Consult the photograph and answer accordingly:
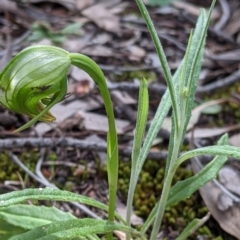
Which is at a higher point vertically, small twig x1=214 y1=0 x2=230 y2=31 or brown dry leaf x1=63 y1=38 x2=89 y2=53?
small twig x1=214 y1=0 x2=230 y2=31

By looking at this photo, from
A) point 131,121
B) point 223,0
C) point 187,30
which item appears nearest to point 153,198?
point 131,121

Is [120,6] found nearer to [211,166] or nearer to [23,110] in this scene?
[211,166]

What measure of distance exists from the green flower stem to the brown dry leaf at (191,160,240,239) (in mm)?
431

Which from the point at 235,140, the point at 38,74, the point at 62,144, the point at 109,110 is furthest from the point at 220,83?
the point at 38,74

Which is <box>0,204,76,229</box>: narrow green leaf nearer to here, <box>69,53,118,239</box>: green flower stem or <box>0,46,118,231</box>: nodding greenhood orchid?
<box>69,53,118,239</box>: green flower stem

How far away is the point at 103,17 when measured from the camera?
2998mm

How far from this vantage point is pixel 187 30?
9.86 ft

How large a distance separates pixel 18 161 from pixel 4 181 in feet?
0.32

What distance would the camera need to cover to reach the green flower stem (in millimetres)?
1036

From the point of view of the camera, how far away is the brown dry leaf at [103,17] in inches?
114

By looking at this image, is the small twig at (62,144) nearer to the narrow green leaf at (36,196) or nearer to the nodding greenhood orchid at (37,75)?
the narrow green leaf at (36,196)

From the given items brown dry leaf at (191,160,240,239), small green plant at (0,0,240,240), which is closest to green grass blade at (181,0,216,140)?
small green plant at (0,0,240,240)

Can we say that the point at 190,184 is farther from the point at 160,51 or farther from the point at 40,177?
the point at 40,177

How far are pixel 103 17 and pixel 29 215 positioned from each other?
1.88 m
